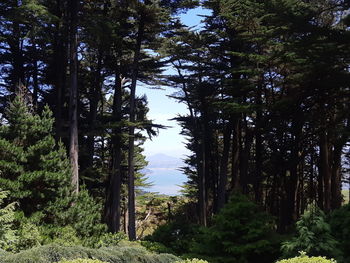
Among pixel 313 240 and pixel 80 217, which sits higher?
pixel 80 217

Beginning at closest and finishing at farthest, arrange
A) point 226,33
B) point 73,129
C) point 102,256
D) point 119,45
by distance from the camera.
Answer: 1. point 102,256
2. point 73,129
3. point 226,33
4. point 119,45

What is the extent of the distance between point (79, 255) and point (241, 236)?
19.3 ft

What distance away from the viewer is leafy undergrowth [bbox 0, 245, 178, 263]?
4996 mm

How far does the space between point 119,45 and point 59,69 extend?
3400mm

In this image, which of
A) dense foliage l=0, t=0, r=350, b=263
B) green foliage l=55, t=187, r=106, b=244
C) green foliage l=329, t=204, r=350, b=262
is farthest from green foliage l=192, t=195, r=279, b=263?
green foliage l=55, t=187, r=106, b=244

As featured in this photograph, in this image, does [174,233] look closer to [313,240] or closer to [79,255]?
[313,240]

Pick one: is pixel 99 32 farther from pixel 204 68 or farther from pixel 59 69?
pixel 204 68

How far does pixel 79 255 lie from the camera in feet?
18.1

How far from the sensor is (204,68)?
19984 millimetres

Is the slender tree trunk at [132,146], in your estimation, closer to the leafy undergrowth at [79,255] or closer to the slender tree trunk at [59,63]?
the slender tree trunk at [59,63]

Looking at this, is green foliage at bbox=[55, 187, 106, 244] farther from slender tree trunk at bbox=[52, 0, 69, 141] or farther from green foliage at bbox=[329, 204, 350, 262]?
green foliage at bbox=[329, 204, 350, 262]

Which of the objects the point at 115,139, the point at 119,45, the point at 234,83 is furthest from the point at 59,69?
the point at 234,83

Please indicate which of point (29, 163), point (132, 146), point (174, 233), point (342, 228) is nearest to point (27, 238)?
point (29, 163)

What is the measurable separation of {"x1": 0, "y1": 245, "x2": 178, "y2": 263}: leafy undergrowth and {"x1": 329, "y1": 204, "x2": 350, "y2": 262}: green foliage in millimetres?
4542
